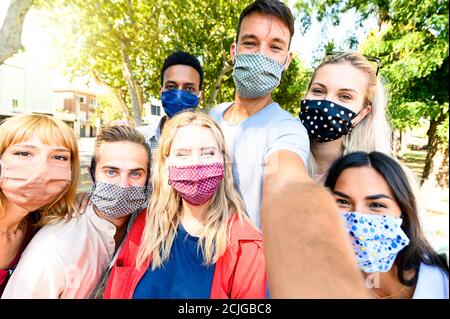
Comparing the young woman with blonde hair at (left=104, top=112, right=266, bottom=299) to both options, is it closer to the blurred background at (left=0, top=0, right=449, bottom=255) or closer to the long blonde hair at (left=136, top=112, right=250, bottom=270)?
the long blonde hair at (left=136, top=112, right=250, bottom=270)

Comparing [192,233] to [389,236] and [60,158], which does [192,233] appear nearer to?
[60,158]

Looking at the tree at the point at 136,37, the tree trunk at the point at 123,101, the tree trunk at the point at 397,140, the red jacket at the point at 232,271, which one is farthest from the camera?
the tree trunk at the point at 123,101

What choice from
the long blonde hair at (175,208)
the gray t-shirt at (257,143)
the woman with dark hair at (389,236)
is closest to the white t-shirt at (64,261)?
the long blonde hair at (175,208)

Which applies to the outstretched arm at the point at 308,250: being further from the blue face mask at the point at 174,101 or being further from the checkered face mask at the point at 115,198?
the blue face mask at the point at 174,101

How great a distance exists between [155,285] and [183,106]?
40.8 inches

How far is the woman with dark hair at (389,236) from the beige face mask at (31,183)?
3.51ft

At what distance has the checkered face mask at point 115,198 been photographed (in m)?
1.16

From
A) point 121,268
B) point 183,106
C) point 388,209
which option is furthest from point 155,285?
point 183,106

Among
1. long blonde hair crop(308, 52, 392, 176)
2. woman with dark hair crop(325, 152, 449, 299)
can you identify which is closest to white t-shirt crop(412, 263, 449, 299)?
woman with dark hair crop(325, 152, 449, 299)

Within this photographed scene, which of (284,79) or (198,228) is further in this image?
(284,79)

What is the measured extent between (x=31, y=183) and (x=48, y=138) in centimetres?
18

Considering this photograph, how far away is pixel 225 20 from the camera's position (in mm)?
1884

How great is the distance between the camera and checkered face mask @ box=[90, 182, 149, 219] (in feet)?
3.79
